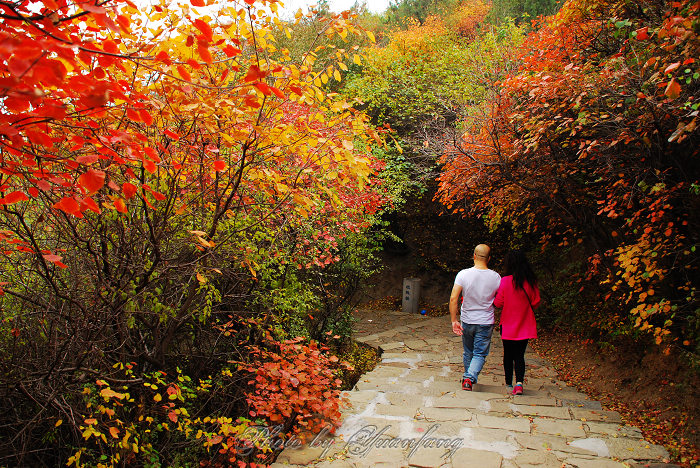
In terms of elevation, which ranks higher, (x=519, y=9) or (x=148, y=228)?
(x=519, y=9)

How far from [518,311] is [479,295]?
1.43ft

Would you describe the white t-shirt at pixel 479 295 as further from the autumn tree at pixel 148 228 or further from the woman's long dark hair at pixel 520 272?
the autumn tree at pixel 148 228

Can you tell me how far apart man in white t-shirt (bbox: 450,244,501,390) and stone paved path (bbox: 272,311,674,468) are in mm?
326

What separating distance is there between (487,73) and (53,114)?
6129 millimetres

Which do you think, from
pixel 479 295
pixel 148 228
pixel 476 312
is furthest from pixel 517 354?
pixel 148 228

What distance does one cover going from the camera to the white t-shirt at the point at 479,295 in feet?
15.9

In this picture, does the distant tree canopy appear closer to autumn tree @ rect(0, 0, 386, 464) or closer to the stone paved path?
the stone paved path

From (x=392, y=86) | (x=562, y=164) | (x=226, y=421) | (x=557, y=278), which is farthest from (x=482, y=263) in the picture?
(x=392, y=86)

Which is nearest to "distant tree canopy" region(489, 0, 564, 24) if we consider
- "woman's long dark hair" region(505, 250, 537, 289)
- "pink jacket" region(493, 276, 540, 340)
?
"woman's long dark hair" region(505, 250, 537, 289)

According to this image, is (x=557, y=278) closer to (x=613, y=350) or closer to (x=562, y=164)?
(x=613, y=350)

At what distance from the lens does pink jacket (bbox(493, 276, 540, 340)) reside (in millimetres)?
4723

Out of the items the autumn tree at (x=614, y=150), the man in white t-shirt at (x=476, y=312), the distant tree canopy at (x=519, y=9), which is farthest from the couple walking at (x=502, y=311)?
the distant tree canopy at (x=519, y=9)

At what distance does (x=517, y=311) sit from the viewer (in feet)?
15.6

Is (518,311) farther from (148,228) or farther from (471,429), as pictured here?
(148,228)
